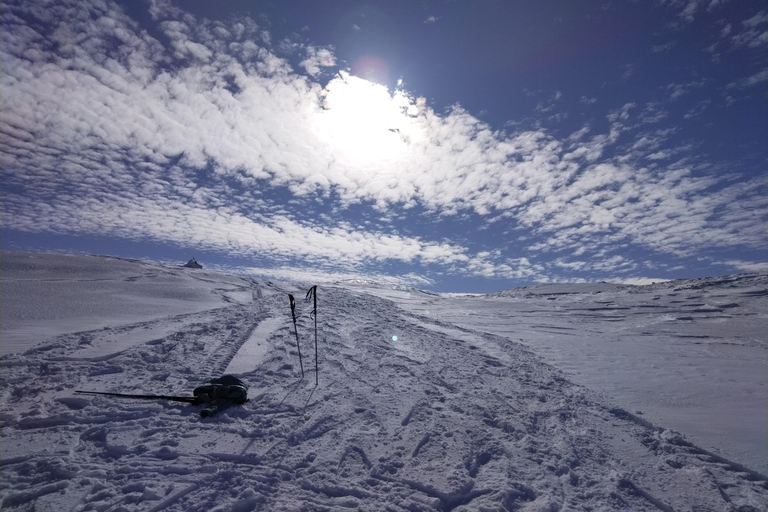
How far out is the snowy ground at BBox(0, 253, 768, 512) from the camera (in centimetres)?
536

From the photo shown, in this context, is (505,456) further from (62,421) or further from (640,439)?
(62,421)

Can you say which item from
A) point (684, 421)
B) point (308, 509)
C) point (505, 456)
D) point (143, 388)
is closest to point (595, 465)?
point (505, 456)

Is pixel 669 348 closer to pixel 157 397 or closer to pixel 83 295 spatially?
pixel 157 397

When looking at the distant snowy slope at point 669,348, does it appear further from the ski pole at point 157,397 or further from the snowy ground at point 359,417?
the ski pole at point 157,397

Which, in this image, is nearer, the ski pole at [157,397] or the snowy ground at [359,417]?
the snowy ground at [359,417]

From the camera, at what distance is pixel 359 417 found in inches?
304

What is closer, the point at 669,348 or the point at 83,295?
the point at 669,348

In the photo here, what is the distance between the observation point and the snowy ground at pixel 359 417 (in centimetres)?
536

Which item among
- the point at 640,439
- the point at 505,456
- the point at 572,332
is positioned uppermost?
the point at 572,332

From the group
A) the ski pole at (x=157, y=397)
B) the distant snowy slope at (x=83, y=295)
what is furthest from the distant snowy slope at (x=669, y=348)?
the distant snowy slope at (x=83, y=295)

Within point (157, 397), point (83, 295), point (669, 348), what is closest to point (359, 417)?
point (157, 397)

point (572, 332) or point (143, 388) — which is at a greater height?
point (572, 332)

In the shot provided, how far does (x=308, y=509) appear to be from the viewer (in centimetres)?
498

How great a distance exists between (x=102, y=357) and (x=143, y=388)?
90.9 inches
